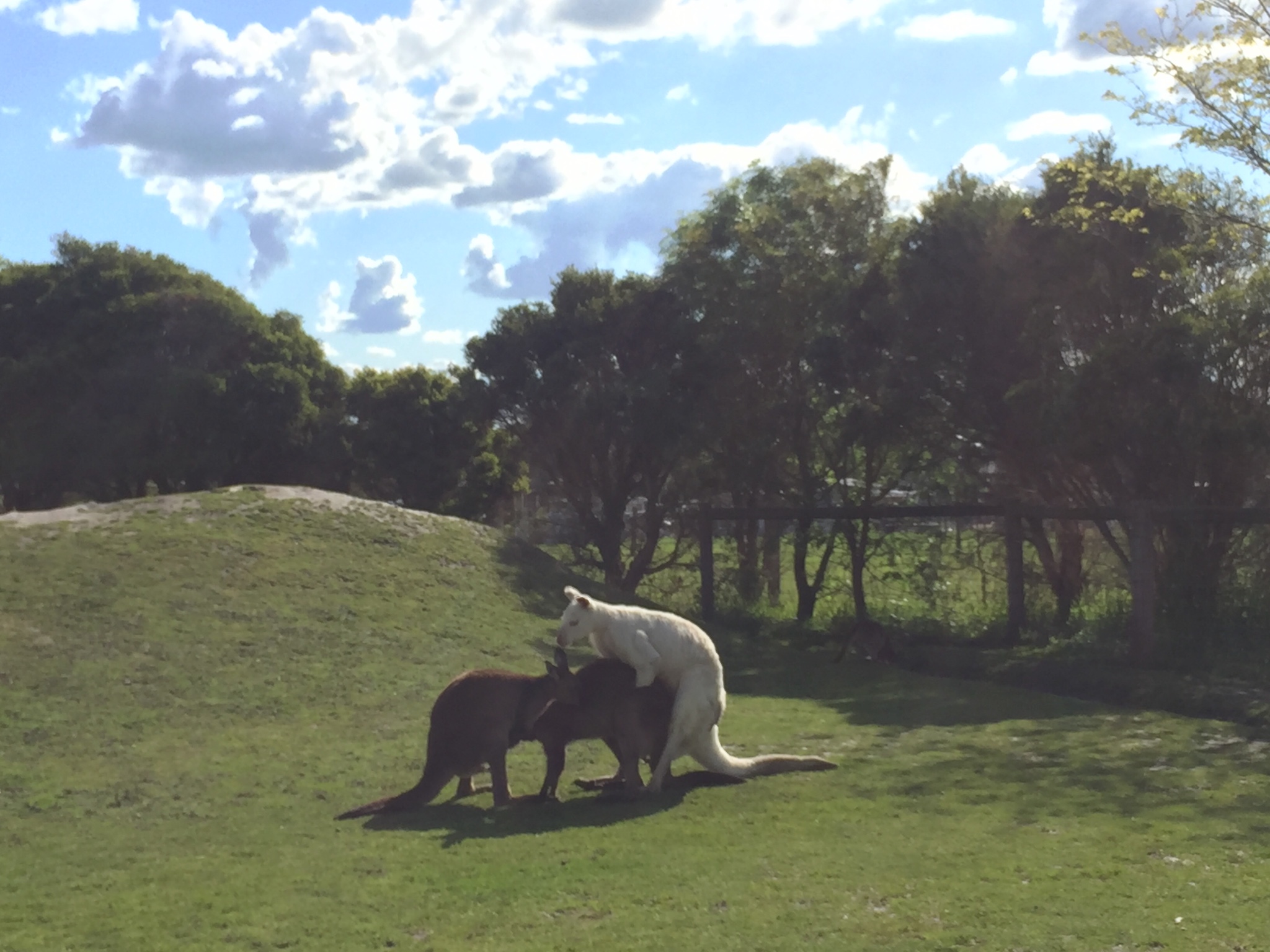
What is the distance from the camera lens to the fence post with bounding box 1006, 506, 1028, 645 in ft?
52.5

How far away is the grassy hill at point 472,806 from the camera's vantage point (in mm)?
5367

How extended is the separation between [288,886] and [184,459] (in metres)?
24.1

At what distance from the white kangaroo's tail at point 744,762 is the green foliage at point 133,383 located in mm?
22507

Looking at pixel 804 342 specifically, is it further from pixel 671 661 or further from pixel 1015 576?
pixel 671 661

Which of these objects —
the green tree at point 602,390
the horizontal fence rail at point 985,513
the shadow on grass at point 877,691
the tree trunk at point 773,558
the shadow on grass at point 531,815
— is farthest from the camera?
the green tree at point 602,390

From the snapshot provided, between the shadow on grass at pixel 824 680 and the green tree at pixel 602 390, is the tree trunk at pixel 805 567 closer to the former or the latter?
the shadow on grass at pixel 824 680

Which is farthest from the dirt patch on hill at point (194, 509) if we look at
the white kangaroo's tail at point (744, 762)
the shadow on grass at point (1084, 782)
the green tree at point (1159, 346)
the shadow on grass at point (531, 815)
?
the shadow on grass at point (1084, 782)

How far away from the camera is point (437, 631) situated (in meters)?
14.9

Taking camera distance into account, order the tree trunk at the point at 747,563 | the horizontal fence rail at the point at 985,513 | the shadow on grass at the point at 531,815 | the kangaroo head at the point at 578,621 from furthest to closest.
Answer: the tree trunk at the point at 747,563 → the horizontal fence rail at the point at 985,513 → the kangaroo head at the point at 578,621 → the shadow on grass at the point at 531,815

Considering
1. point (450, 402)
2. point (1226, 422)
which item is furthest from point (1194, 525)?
point (450, 402)

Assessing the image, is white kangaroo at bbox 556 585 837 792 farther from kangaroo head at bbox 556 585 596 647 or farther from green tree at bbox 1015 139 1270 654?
green tree at bbox 1015 139 1270 654

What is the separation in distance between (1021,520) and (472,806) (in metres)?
10.4

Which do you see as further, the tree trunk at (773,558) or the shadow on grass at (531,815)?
the tree trunk at (773,558)

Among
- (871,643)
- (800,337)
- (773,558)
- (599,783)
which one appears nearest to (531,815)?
(599,783)
